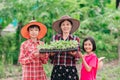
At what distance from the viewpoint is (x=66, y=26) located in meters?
4.50

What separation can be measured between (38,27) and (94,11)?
4567 mm

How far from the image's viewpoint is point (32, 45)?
4602 mm

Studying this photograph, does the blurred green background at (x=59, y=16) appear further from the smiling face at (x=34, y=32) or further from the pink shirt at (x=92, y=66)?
the pink shirt at (x=92, y=66)

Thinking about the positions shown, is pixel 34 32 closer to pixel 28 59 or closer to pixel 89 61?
pixel 28 59

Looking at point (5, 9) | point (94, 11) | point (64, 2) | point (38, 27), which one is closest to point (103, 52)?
point (94, 11)

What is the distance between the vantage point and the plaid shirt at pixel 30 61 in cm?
456

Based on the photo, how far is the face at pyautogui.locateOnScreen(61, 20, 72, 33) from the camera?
14.7ft

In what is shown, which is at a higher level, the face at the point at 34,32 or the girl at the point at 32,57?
the face at the point at 34,32

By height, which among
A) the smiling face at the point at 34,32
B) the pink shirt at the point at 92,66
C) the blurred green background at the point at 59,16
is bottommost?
the pink shirt at the point at 92,66

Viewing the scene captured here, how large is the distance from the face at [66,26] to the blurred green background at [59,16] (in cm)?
311

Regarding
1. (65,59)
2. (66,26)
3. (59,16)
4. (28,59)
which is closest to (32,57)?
(28,59)

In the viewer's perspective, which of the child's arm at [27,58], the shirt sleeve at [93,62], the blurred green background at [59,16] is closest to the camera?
the shirt sleeve at [93,62]

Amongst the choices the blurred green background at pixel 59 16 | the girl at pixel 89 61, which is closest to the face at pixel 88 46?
the girl at pixel 89 61

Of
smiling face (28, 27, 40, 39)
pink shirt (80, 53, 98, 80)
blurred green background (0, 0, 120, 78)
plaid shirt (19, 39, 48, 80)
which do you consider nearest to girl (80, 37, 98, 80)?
pink shirt (80, 53, 98, 80)
